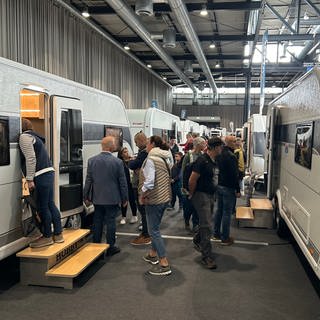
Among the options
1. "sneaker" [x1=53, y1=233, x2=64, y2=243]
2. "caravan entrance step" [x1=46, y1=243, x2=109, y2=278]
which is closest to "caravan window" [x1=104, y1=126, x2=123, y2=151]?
"caravan entrance step" [x1=46, y1=243, x2=109, y2=278]

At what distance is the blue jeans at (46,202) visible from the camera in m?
4.25

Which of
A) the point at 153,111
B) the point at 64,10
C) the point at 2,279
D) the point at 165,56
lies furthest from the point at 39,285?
the point at 165,56

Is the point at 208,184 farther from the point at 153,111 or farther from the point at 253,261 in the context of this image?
the point at 153,111

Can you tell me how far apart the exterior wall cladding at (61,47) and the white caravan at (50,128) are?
8.48 ft

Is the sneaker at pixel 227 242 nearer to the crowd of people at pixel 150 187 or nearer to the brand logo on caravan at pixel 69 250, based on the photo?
the crowd of people at pixel 150 187

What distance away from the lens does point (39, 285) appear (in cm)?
418

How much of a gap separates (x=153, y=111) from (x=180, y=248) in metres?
5.56

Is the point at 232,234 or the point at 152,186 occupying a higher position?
the point at 152,186

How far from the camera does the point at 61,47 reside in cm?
994

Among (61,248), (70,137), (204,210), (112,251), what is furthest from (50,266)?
(204,210)

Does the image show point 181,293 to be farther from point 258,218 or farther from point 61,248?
point 258,218

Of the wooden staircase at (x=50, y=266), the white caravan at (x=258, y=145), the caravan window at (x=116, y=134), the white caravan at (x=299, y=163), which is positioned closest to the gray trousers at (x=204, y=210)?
the white caravan at (x=299, y=163)

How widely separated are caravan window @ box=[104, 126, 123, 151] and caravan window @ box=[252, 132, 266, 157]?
5.17 m

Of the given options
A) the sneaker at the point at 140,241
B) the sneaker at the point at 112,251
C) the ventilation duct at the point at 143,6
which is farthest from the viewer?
the ventilation duct at the point at 143,6
